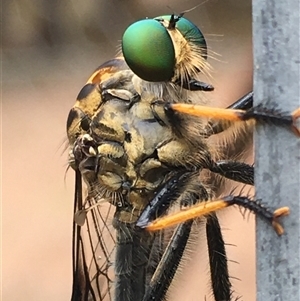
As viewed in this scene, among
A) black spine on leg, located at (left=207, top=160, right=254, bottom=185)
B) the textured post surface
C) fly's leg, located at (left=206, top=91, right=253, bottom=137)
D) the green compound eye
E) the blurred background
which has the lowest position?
the textured post surface

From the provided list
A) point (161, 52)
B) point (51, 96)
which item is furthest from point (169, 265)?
point (51, 96)

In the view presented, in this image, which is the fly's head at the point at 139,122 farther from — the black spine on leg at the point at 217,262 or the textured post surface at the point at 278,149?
the textured post surface at the point at 278,149

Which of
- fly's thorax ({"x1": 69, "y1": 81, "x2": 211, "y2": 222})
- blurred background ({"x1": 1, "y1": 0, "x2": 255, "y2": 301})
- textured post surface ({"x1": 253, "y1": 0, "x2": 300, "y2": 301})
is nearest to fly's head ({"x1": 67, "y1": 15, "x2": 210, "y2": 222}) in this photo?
fly's thorax ({"x1": 69, "y1": 81, "x2": 211, "y2": 222})

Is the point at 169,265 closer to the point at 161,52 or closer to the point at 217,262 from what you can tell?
the point at 217,262

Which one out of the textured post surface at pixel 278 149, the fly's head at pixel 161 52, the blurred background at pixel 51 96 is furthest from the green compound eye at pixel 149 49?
the blurred background at pixel 51 96

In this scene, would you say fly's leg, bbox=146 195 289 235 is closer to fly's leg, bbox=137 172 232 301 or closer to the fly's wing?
fly's leg, bbox=137 172 232 301

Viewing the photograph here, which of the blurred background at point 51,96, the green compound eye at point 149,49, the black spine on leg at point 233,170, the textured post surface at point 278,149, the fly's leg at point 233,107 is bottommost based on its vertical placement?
the textured post surface at point 278,149

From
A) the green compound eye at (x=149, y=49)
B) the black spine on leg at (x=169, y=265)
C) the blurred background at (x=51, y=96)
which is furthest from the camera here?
the blurred background at (x=51, y=96)
